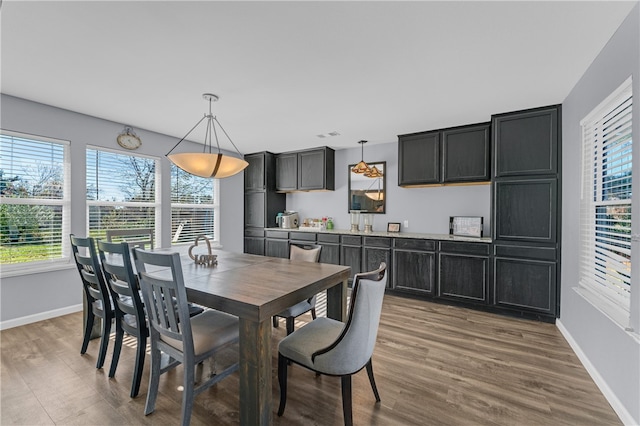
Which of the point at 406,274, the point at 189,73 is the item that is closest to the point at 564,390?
the point at 406,274

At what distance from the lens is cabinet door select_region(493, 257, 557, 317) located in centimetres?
326

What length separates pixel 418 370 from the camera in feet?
7.64

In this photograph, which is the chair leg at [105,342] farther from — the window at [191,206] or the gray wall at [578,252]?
the gray wall at [578,252]

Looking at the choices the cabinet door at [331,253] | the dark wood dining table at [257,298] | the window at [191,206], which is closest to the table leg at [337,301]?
the dark wood dining table at [257,298]

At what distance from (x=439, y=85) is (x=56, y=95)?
12.9 ft

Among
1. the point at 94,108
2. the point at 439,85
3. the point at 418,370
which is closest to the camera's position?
the point at 418,370

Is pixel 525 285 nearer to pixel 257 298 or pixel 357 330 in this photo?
pixel 357 330

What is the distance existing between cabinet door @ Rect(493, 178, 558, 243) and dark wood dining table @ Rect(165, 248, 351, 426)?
Result: 7.73ft

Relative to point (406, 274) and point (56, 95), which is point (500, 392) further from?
point (56, 95)

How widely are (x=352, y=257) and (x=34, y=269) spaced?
13.2ft

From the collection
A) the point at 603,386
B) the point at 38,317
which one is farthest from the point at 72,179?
the point at 603,386

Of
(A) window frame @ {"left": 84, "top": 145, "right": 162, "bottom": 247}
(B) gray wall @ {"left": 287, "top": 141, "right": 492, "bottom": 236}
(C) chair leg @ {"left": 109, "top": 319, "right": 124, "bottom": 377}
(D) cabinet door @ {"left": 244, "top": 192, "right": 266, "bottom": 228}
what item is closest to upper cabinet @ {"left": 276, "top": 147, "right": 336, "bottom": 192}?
(B) gray wall @ {"left": 287, "top": 141, "right": 492, "bottom": 236}

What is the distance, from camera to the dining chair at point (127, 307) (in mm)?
1996

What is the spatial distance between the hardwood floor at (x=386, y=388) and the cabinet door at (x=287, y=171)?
3.21 m
